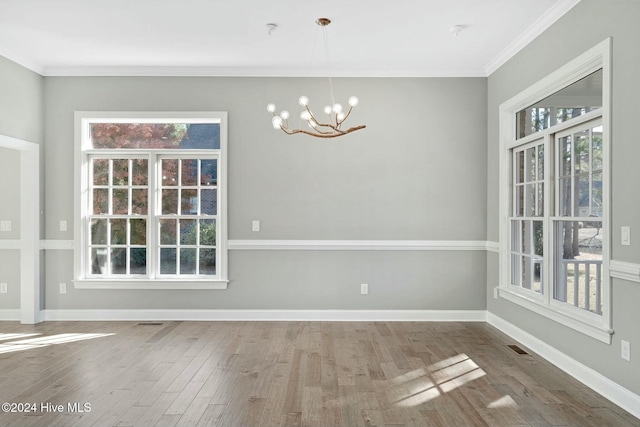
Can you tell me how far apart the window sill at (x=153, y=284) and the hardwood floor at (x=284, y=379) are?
1.70ft

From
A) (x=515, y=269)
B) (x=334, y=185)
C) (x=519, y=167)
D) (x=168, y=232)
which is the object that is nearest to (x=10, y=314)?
A: (x=168, y=232)

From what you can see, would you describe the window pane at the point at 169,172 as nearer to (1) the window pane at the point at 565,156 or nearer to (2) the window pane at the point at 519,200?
(2) the window pane at the point at 519,200

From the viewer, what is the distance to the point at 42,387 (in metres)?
3.37

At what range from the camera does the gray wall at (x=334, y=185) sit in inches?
217

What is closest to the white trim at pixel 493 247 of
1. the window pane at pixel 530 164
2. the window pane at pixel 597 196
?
the window pane at pixel 530 164

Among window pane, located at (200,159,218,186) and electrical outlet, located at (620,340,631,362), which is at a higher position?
window pane, located at (200,159,218,186)

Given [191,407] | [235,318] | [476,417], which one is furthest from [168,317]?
[476,417]

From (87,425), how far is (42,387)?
0.89 m

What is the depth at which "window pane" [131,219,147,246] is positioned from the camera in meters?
5.64

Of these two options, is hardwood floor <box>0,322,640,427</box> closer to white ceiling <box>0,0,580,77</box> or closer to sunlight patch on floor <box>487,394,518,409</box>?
sunlight patch on floor <box>487,394,518,409</box>

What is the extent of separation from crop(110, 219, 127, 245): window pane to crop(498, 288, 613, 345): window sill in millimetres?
→ 4508

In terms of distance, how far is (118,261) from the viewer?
5.66 m

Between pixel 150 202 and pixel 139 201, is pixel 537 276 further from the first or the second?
pixel 139 201

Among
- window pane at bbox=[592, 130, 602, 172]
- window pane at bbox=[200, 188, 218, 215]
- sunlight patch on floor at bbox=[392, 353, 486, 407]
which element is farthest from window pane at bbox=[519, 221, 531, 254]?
window pane at bbox=[200, 188, 218, 215]
